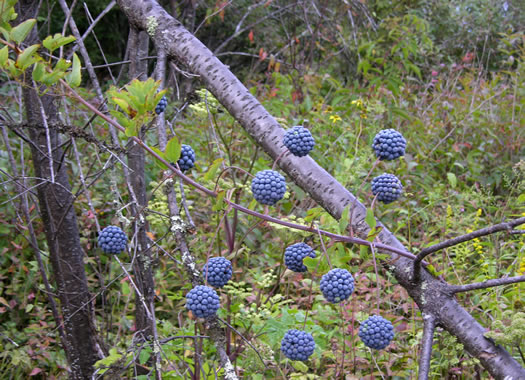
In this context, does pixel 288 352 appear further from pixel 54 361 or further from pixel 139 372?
pixel 54 361

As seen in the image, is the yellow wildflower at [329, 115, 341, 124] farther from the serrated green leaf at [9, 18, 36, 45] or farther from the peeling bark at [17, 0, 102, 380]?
the serrated green leaf at [9, 18, 36, 45]

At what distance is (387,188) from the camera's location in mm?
1207

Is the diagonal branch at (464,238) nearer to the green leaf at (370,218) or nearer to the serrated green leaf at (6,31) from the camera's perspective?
the green leaf at (370,218)

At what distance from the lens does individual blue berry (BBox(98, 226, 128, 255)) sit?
1323 millimetres

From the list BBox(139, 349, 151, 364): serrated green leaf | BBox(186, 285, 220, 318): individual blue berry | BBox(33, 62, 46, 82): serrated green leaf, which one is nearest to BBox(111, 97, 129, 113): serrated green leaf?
BBox(33, 62, 46, 82): serrated green leaf

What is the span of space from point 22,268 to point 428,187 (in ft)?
8.96

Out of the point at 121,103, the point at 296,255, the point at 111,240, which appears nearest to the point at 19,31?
the point at 121,103

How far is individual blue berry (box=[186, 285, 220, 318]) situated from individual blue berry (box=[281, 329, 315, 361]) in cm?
31

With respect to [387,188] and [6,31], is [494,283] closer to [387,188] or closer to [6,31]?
[387,188]

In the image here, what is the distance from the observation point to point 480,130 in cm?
419

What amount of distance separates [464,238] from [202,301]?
21.8 inches

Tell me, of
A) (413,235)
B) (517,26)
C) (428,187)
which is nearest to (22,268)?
(413,235)

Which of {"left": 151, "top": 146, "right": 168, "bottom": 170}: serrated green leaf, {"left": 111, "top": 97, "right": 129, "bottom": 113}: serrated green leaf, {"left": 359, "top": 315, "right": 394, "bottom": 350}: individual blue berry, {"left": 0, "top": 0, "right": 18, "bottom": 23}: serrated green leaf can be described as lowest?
{"left": 359, "top": 315, "right": 394, "bottom": 350}: individual blue berry

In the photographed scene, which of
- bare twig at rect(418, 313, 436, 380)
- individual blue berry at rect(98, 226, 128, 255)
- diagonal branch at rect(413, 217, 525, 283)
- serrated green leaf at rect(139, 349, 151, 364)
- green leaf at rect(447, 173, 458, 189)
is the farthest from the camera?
green leaf at rect(447, 173, 458, 189)
